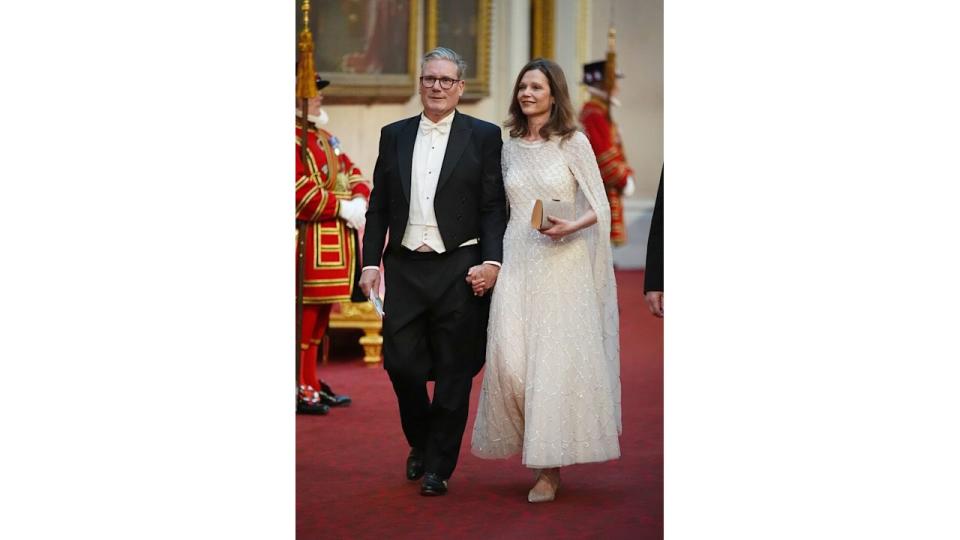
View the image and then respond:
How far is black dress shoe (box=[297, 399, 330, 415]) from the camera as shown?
23.7ft

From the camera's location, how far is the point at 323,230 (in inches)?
284

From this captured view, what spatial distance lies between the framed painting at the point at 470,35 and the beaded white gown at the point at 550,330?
7.42 meters

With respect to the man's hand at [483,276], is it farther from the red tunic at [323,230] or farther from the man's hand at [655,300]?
the red tunic at [323,230]

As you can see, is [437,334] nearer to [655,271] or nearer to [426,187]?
[426,187]

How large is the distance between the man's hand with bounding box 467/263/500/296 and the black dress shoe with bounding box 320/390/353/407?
2312 millimetres

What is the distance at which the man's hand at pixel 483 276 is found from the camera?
5.26 metres

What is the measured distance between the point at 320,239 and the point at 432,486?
210cm

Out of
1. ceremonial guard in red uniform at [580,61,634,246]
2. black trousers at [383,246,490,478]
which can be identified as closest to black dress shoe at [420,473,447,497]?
black trousers at [383,246,490,478]
